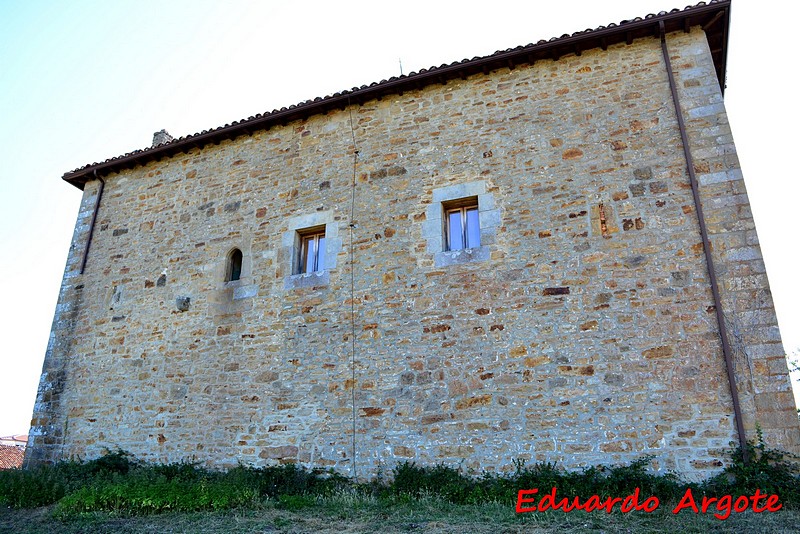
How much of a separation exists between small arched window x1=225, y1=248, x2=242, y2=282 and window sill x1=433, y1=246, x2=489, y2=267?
3415 mm

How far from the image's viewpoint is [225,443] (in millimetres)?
7734

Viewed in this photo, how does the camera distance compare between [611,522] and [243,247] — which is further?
[243,247]

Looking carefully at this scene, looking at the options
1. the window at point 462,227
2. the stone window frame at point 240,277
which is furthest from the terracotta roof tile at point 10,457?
the window at point 462,227

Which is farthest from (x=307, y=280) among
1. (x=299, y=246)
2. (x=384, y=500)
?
(x=384, y=500)

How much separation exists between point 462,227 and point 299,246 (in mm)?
2623

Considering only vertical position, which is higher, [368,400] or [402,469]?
[368,400]

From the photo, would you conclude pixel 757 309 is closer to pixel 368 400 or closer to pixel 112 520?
pixel 368 400

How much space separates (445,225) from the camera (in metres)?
7.74

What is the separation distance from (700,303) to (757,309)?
0.55 m

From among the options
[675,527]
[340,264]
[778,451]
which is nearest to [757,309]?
[778,451]

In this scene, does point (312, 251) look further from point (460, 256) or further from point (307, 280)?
point (460, 256)

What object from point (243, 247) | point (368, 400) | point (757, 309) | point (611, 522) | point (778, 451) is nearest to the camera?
point (611, 522)

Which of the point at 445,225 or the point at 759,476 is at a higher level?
the point at 445,225

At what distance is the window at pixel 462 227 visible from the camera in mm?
7520
